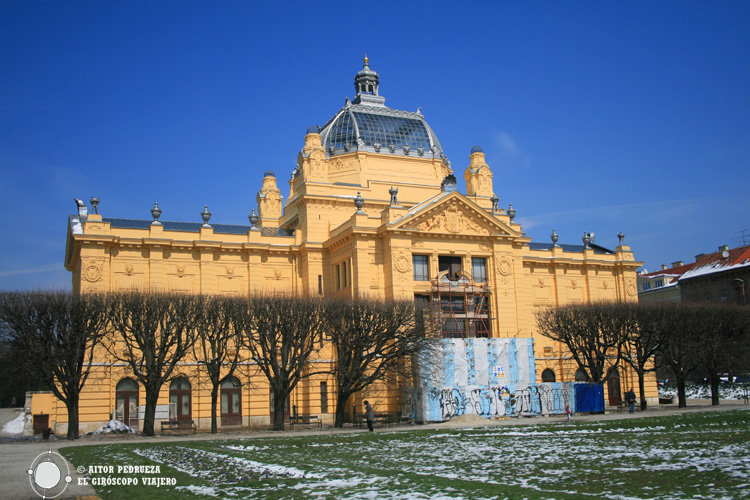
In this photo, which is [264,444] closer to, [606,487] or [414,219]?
[606,487]

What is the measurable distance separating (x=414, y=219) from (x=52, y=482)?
43002 mm

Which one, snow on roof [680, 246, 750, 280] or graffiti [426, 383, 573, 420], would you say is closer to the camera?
graffiti [426, 383, 573, 420]

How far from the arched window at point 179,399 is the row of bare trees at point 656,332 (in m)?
30.4

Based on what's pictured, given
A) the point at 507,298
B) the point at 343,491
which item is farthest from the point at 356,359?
the point at 343,491

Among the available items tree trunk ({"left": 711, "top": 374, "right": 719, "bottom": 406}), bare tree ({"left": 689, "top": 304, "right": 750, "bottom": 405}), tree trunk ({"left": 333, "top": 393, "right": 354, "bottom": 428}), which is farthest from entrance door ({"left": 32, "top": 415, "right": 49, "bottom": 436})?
tree trunk ({"left": 711, "top": 374, "right": 719, "bottom": 406})

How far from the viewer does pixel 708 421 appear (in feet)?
119

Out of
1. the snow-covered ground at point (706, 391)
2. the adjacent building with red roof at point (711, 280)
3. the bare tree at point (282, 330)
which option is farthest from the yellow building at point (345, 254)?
the adjacent building with red roof at point (711, 280)

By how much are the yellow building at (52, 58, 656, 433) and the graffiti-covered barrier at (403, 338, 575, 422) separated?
3407 mm

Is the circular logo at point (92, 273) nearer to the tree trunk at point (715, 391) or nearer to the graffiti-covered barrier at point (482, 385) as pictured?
the graffiti-covered barrier at point (482, 385)

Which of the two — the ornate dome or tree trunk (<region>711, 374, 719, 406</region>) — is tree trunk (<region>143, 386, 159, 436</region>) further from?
tree trunk (<region>711, 374, 719, 406</region>)

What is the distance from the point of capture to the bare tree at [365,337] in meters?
47.9

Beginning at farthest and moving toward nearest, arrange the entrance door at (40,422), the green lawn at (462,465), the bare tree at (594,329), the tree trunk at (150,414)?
the bare tree at (594,329) < the entrance door at (40,422) < the tree trunk at (150,414) < the green lawn at (462,465)

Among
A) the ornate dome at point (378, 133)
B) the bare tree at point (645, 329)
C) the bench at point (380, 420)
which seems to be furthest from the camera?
the ornate dome at point (378, 133)

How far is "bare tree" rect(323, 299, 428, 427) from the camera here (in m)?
47.9
